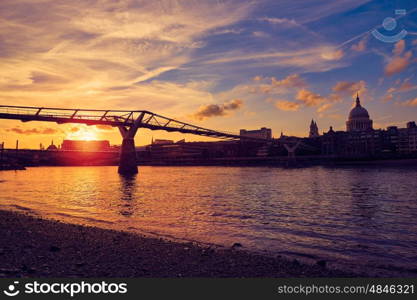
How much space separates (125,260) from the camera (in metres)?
10.0

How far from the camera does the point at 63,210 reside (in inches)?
1001

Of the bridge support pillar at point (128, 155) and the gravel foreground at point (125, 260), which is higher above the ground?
the bridge support pillar at point (128, 155)

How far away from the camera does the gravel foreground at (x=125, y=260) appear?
8.77 m

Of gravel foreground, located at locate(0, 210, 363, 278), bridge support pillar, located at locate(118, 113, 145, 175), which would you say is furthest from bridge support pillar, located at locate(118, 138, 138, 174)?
gravel foreground, located at locate(0, 210, 363, 278)

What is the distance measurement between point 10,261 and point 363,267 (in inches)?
394

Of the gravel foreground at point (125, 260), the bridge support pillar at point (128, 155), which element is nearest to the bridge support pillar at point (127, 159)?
the bridge support pillar at point (128, 155)

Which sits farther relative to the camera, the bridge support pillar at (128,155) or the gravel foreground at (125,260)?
the bridge support pillar at (128,155)

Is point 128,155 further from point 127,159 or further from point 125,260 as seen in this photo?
point 125,260

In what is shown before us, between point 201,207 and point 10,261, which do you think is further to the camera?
point 201,207

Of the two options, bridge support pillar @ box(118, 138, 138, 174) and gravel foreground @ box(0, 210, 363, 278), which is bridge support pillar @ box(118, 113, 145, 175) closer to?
bridge support pillar @ box(118, 138, 138, 174)

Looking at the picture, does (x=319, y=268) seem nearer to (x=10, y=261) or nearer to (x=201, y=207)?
(x=10, y=261)

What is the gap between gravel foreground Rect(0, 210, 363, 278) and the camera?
8.77m

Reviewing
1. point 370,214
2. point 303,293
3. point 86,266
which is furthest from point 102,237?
point 370,214

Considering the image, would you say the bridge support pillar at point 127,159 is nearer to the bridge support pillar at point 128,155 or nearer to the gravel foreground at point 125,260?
the bridge support pillar at point 128,155
